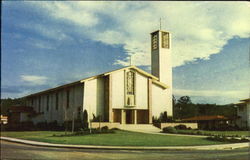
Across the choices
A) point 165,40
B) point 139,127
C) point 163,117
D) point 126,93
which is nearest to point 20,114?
point 126,93

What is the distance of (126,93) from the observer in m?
39.5

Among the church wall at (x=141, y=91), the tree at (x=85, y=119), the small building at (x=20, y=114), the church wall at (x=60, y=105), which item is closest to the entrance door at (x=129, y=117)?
the church wall at (x=141, y=91)

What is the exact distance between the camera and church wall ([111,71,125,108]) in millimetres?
38938

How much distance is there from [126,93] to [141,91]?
7.82 feet

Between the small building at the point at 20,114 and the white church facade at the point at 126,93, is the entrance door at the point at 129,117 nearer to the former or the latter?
the white church facade at the point at 126,93

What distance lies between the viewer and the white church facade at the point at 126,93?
127 feet

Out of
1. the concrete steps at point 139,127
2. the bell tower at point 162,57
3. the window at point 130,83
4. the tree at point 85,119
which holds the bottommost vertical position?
the concrete steps at point 139,127

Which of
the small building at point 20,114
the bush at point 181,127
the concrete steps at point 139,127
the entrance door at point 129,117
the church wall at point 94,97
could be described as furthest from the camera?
the small building at point 20,114

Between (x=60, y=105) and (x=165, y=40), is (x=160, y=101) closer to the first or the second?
(x=165, y=40)

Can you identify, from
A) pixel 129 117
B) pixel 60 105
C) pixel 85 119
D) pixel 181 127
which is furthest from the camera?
pixel 60 105

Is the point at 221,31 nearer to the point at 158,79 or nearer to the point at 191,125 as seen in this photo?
the point at 191,125

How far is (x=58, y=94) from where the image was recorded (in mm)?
46375

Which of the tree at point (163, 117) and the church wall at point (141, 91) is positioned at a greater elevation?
the church wall at point (141, 91)

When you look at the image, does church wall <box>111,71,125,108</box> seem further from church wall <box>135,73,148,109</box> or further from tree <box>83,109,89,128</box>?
tree <box>83,109,89,128</box>
